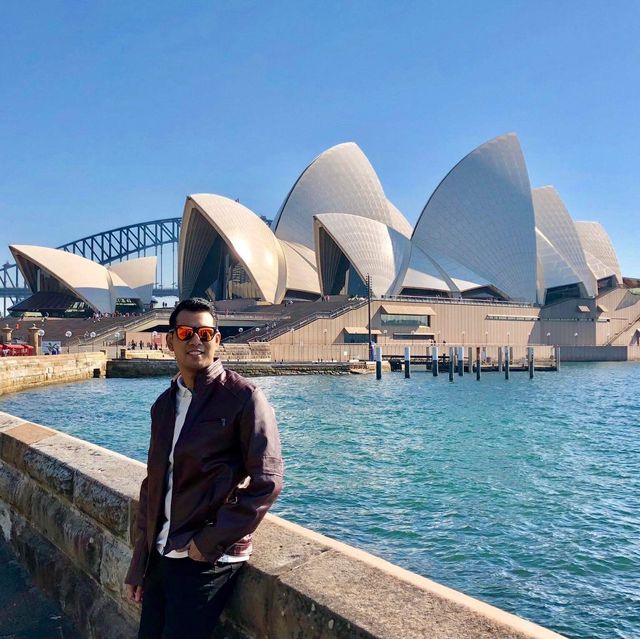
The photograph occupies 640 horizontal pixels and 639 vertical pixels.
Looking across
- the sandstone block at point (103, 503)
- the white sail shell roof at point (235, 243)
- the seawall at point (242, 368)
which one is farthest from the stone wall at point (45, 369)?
the sandstone block at point (103, 503)

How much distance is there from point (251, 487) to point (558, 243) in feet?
236

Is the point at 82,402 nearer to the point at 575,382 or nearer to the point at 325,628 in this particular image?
the point at 325,628

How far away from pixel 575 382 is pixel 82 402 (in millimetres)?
27578

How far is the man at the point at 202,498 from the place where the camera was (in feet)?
6.68

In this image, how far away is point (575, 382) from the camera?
3606 cm

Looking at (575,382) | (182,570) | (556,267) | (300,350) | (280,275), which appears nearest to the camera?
(182,570)

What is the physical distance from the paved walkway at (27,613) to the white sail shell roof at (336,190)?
63549mm

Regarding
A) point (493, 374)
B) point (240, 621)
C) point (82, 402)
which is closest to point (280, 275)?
point (493, 374)

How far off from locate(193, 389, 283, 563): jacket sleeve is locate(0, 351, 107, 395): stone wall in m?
25.7

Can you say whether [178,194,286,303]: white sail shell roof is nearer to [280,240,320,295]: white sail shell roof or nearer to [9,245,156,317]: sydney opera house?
[280,240,320,295]: white sail shell roof

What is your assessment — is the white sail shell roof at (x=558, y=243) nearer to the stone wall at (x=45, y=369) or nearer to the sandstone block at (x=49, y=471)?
the stone wall at (x=45, y=369)

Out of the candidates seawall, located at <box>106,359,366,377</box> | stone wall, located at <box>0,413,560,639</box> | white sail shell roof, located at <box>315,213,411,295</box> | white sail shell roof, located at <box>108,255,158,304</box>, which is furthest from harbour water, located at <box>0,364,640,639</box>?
Result: white sail shell roof, located at <box>108,255,158,304</box>

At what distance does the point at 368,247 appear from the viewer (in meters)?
59.2

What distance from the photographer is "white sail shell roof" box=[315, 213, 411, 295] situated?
190 feet
